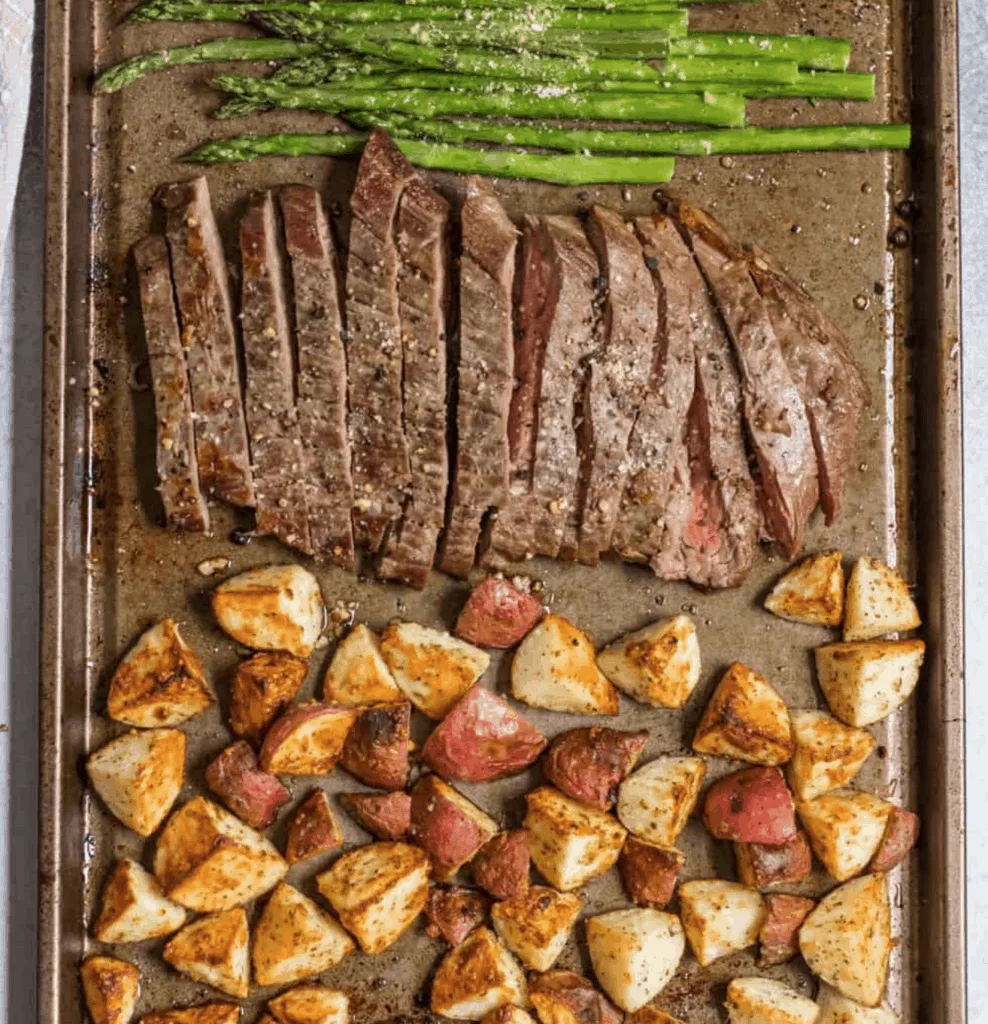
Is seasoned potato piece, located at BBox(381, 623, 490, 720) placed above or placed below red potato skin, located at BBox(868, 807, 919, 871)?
above

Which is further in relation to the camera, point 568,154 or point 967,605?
point 967,605

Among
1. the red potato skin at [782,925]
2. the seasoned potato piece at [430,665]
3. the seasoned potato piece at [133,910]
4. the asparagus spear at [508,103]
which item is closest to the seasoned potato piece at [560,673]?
the seasoned potato piece at [430,665]

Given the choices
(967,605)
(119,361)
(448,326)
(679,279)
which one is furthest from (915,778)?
(119,361)

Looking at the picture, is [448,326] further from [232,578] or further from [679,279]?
[232,578]

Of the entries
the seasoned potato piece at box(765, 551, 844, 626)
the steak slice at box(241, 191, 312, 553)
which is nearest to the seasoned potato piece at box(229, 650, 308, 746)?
the steak slice at box(241, 191, 312, 553)

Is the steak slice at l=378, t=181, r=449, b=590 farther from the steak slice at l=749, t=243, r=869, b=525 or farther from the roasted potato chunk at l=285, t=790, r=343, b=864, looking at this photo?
the steak slice at l=749, t=243, r=869, b=525

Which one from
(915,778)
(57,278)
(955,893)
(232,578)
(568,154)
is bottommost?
(955,893)

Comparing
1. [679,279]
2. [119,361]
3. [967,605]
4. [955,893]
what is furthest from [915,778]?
[119,361]

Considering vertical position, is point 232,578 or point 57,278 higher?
point 57,278

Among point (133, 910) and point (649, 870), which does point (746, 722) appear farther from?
point (133, 910)
